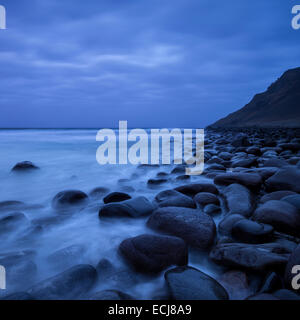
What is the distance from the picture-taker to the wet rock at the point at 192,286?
3.27 feet

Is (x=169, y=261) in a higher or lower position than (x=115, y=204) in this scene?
lower

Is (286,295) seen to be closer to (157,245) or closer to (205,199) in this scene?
(157,245)

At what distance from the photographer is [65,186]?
3.34 metres

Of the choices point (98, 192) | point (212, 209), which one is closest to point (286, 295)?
point (212, 209)

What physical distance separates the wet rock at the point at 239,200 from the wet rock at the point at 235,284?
80cm

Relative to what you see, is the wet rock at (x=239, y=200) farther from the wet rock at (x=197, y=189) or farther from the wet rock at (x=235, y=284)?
the wet rock at (x=235, y=284)

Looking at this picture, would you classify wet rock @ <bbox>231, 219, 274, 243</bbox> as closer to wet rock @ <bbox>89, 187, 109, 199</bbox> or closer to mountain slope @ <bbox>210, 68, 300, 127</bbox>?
wet rock @ <bbox>89, 187, 109, 199</bbox>

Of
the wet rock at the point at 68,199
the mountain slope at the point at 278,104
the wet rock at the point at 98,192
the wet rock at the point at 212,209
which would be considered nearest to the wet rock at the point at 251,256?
the wet rock at the point at 212,209

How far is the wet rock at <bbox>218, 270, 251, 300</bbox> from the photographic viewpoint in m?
1.07

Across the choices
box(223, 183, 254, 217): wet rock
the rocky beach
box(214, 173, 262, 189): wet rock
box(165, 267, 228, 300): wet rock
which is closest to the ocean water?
the rocky beach
